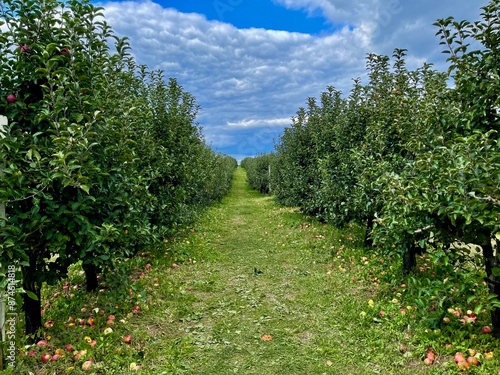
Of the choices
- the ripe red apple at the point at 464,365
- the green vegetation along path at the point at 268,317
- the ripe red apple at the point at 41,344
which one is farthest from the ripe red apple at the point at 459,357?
the ripe red apple at the point at 41,344

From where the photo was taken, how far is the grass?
341 cm

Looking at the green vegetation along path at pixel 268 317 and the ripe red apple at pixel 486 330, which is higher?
the ripe red apple at pixel 486 330

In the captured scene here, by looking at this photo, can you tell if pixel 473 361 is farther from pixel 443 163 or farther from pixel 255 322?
pixel 255 322

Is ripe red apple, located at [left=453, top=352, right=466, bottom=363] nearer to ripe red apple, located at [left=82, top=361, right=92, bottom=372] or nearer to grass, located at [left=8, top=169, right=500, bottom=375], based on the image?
grass, located at [left=8, top=169, right=500, bottom=375]

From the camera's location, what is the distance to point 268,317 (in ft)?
15.1

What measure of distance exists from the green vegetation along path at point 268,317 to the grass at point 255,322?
1 centimetres

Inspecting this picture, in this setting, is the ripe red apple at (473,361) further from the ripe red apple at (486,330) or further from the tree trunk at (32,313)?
the tree trunk at (32,313)

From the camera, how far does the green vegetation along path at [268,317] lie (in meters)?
3.50

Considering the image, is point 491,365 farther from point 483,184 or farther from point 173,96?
point 173,96

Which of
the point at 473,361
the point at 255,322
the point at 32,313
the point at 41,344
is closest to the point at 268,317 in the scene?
the point at 255,322

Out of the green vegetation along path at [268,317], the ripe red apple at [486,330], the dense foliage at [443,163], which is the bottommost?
the green vegetation along path at [268,317]

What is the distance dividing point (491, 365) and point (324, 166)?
631cm

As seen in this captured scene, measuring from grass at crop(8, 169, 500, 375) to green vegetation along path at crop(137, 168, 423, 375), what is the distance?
0.05 ft

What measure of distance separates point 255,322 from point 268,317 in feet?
0.77
